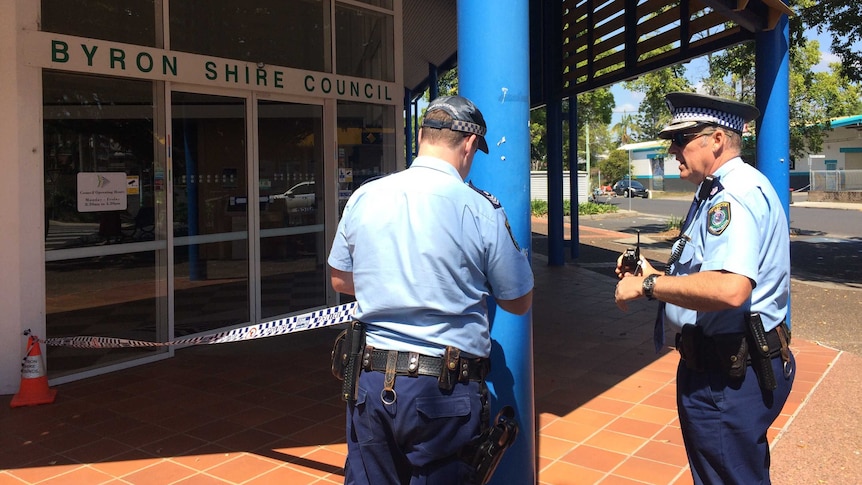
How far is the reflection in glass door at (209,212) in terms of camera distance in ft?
21.8

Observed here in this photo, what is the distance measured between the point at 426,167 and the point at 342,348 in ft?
2.17

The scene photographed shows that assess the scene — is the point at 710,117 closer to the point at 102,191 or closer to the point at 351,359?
the point at 351,359

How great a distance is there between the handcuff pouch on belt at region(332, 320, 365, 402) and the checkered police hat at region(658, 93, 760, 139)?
1341 mm

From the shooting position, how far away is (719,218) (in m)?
2.42

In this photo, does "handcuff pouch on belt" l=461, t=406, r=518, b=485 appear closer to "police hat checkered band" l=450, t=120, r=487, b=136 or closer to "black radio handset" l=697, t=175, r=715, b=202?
"police hat checkered band" l=450, t=120, r=487, b=136

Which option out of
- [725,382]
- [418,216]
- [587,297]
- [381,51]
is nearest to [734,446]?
[725,382]

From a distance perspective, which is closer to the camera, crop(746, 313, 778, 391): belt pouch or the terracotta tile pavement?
crop(746, 313, 778, 391): belt pouch

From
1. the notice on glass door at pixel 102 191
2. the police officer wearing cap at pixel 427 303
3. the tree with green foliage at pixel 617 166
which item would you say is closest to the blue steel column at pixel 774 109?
the police officer wearing cap at pixel 427 303

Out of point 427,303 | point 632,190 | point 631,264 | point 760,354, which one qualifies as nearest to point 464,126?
point 427,303

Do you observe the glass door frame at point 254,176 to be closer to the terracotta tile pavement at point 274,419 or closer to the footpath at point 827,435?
the terracotta tile pavement at point 274,419

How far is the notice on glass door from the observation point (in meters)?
5.78

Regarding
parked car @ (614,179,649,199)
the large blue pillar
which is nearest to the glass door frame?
the large blue pillar

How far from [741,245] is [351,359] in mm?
1323

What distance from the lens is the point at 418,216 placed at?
2186 mm
